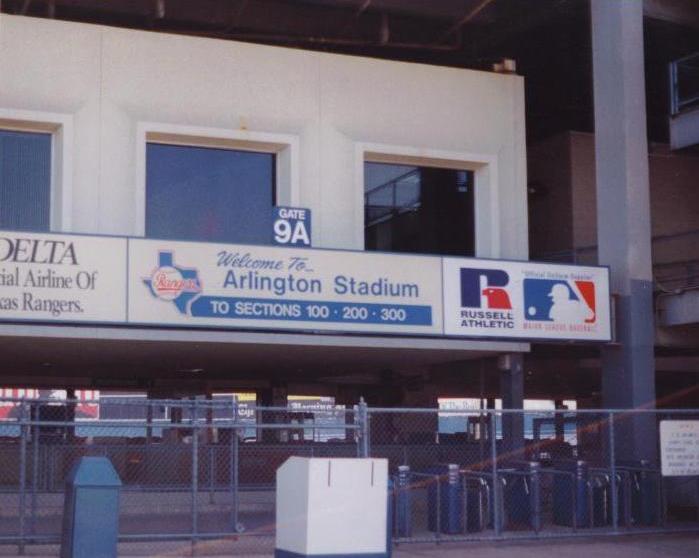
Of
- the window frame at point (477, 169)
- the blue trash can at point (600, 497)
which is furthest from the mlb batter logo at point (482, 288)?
the blue trash can at point (600, 497)

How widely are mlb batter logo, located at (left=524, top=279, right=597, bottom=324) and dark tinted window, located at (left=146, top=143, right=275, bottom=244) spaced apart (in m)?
5.00

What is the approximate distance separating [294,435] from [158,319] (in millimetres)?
13727

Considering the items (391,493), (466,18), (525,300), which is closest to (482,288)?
(525,300)

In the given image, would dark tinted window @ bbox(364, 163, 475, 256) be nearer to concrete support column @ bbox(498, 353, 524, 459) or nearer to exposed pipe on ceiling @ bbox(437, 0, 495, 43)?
concrete support column @ bbox(498, 353, 524, 459)

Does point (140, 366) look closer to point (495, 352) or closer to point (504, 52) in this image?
point (495, 352)

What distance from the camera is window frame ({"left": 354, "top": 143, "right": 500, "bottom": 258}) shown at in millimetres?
23734

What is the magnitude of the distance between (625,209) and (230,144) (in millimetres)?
7439

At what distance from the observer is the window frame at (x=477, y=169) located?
23.7 m

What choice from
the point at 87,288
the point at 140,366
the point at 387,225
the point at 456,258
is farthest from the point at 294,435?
the point at 87,288

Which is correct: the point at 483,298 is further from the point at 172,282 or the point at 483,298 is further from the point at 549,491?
the point at 172,282

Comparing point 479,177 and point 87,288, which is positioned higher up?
point 479,177

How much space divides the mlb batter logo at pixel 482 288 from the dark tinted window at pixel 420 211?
2.74 meters

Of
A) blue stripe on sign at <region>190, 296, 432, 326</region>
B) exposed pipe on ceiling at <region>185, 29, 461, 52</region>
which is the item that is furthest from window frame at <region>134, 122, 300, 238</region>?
exposed pipe on ceiling at <region>185, 29, 461, 52</region>

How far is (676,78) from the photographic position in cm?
2503
